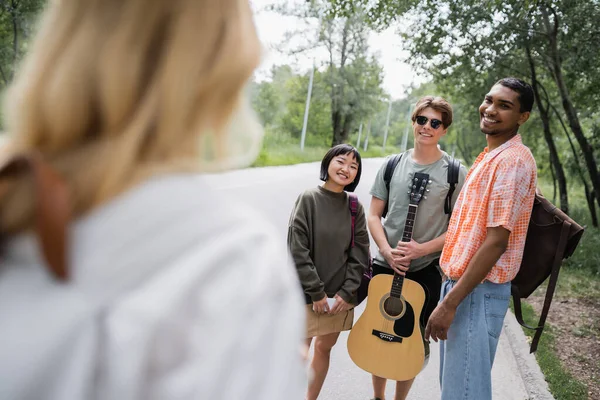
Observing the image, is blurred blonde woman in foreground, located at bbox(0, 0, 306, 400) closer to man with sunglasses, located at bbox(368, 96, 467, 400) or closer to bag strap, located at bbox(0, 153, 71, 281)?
bag strap, located at bbox(0, 153, 71, 281)

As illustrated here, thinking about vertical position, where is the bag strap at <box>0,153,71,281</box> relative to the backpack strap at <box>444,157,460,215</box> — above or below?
above

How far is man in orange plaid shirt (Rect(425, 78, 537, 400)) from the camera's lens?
2.42m

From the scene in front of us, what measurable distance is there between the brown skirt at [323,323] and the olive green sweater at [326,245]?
0.32ft

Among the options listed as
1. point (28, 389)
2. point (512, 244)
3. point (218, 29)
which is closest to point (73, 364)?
point (28, 389)

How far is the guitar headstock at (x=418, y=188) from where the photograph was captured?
3301 millimetres

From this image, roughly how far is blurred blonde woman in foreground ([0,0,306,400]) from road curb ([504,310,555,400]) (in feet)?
13.3

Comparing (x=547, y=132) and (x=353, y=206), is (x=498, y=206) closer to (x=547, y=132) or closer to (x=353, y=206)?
(x=353, y=206)

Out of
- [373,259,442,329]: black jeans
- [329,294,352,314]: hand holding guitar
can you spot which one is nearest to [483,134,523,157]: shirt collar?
[373,259,442,329]: black jeans

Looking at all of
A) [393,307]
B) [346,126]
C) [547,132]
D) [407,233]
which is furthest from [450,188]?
[346,126]

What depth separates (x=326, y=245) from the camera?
3201 mm

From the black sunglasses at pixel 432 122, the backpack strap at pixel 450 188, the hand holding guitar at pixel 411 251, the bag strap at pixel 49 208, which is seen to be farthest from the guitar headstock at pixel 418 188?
the bag strap at pixel 49 208

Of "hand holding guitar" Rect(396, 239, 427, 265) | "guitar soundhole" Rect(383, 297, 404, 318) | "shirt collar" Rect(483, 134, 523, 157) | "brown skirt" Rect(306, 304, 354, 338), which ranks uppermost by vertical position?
"shirt collar" Rect(483, 134, 523, 157)

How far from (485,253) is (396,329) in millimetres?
1098

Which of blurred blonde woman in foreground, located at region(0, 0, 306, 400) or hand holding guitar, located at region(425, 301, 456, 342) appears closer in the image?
blurred blonde woman in foreground, located at region(0, 0, 306, 400)
